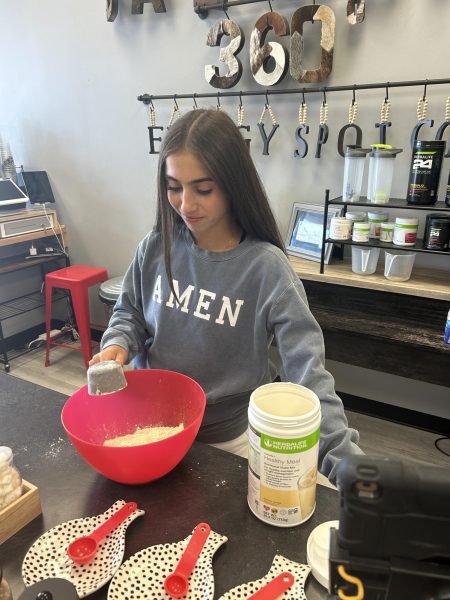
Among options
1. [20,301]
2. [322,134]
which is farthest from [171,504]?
[20,301]

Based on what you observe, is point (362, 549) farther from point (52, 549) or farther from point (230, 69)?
point (230, 69)

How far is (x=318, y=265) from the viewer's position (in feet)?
6.66

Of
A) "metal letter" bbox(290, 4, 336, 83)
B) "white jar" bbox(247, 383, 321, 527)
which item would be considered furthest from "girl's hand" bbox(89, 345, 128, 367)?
"metal letter" bbox(290, 4, 336, 83)

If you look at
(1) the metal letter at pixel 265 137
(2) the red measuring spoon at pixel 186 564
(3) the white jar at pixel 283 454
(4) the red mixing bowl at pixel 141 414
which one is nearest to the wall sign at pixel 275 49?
(1) the metal letter at pixel 265 137

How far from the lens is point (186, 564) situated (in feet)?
1.89

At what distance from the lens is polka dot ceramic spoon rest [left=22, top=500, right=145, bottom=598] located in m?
0.57

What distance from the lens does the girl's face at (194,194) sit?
92 centimetres

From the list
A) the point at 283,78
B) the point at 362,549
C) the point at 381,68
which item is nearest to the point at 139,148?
the point at 283,78

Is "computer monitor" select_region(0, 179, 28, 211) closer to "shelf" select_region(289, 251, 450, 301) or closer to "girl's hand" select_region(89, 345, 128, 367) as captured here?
"shelf" select_region(289, 251, 450, 301)

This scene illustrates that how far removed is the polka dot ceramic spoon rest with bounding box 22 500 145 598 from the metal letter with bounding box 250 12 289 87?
1866 millimetres

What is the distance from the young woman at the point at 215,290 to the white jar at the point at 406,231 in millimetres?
880

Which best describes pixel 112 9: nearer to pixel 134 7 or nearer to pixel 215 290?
pixel 134 7

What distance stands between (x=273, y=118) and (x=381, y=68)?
50 cm

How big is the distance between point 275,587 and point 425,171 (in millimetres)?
1516
